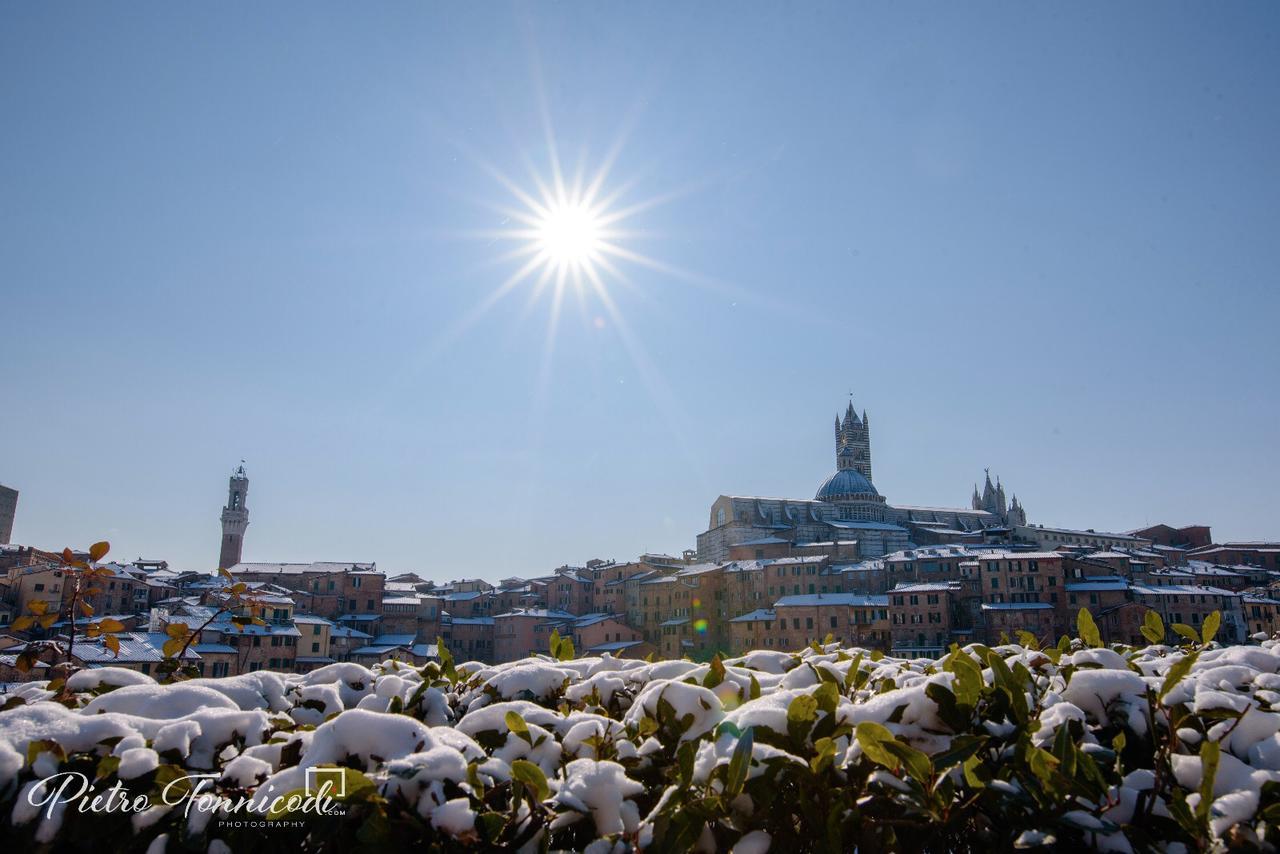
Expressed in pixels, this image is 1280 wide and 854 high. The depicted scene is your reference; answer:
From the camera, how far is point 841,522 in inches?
2995

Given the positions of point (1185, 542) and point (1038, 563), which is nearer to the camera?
point (1038, 563)

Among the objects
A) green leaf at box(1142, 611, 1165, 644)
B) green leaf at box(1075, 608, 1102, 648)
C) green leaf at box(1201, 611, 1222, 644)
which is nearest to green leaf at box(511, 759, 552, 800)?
green leaf at box(1075, 608, 1102, 648)

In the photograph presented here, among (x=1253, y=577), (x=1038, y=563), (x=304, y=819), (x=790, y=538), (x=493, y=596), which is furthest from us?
(x=790, y=538)

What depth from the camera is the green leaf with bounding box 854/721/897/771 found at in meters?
2.05

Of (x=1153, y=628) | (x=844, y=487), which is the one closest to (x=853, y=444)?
(x=844, y=487)

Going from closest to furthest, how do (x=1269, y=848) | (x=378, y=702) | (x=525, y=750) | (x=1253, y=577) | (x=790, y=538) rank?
(x=1269, y=848), (x=525, y=750), (x=378, y=702), (x=1253, y=577), (x=790, y=538)

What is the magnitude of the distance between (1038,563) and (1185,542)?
54.2 meters

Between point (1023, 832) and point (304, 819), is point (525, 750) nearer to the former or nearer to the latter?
point (304, 819)

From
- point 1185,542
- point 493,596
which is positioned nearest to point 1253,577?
point 1185,542

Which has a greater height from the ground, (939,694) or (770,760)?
(939,694)

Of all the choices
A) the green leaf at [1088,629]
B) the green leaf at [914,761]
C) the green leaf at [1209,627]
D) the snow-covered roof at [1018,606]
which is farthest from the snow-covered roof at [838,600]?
the green leaf at [914,761]

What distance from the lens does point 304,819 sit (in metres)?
2.14

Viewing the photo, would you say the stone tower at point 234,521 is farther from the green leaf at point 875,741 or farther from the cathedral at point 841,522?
the green leaf at point 875,741

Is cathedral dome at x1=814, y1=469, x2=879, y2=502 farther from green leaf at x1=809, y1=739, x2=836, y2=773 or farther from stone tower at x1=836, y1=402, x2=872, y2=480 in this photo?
green leaf at x1=809, y1=739, x2=836, y2=773
